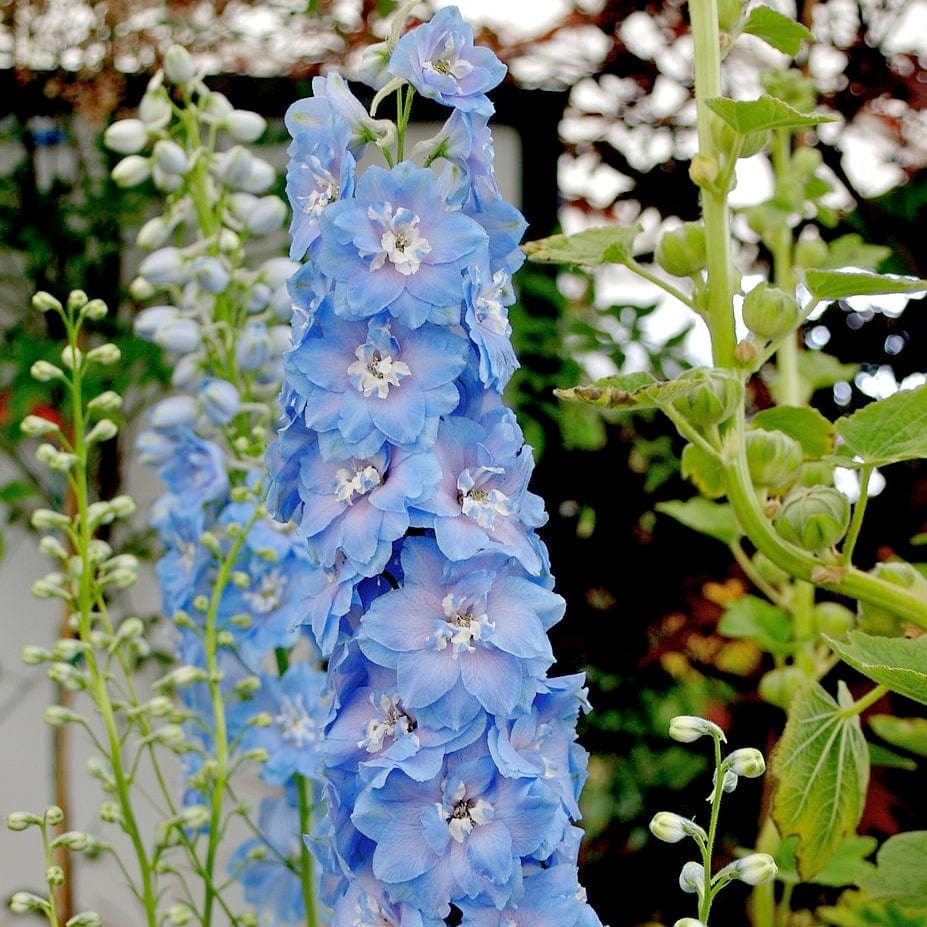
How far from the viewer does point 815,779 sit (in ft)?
2.03

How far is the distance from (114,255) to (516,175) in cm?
59

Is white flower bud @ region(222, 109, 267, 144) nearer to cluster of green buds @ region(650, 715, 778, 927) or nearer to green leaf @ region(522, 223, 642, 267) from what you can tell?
green leaf @ region(522, 223, 642, 267)

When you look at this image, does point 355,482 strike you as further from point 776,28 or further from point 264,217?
point 264,217

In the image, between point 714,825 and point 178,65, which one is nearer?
point 714,825

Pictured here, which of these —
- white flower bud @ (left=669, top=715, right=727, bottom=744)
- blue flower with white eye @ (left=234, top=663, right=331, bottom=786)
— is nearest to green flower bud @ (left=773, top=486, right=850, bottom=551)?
white flower bud @ (left=669, top=715, right=727, bottom=744)

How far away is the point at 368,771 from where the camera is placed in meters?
0.48

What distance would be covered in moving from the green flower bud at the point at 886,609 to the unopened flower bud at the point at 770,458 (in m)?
0.07

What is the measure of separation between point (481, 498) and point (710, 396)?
0.13 metres

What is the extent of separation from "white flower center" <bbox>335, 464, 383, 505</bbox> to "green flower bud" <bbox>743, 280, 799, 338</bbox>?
0.70ft

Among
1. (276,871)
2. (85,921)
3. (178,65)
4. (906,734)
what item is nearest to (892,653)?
(906,734)

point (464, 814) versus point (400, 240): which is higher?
point (400, 240)

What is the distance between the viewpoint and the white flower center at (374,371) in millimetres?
487

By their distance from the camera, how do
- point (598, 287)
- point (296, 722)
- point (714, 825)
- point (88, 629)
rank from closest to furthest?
point (714, 825), point (88, 629), point (296, 722), point (598, 287)

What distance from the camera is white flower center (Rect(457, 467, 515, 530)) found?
0.49m
